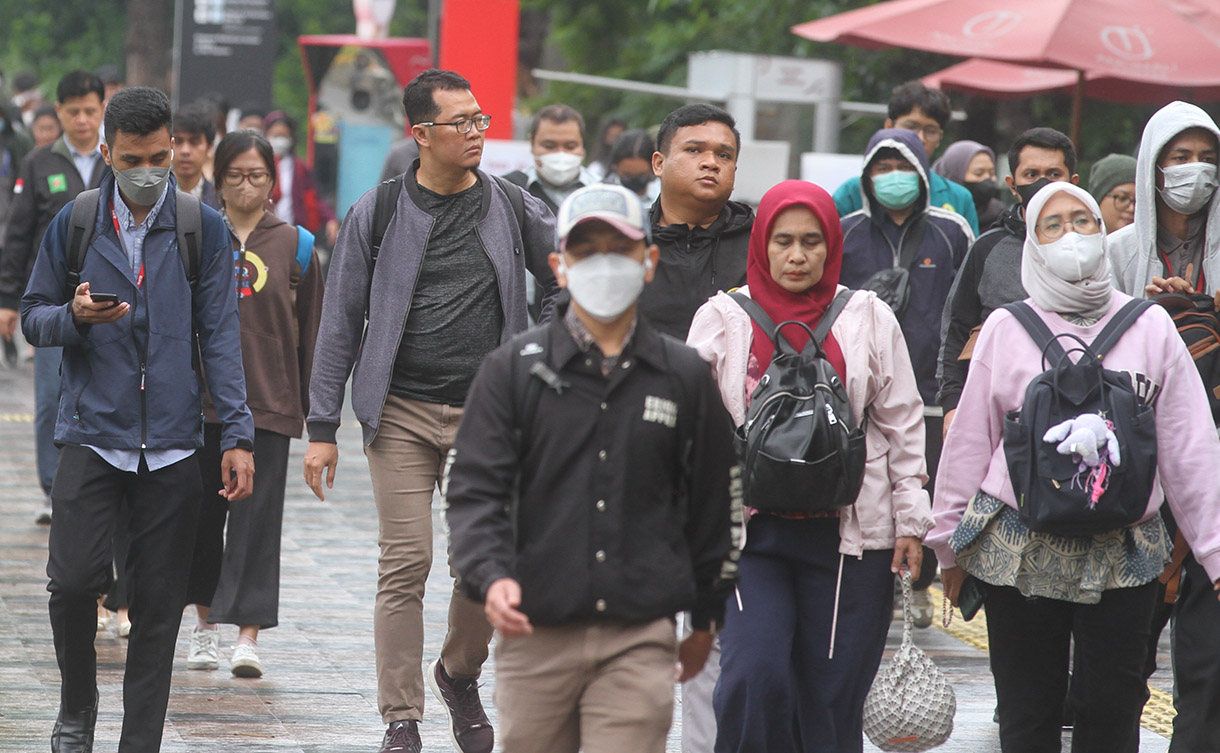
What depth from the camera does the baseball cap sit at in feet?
13.0

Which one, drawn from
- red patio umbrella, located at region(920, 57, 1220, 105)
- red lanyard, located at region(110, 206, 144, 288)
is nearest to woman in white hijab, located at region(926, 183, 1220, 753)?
red lanyard, located at region(110, 206, 144, 288)

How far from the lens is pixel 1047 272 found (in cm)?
Answer: 504

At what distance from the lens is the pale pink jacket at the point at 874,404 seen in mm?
4867

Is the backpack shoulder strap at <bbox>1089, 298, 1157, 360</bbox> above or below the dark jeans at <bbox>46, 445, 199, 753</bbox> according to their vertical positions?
above

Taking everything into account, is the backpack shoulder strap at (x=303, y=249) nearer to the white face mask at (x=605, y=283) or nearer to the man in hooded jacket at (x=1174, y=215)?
the man in hooded jacket at (x=1174, y=215)

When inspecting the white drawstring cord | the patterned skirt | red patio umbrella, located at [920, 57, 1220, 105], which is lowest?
the white drawstring cord

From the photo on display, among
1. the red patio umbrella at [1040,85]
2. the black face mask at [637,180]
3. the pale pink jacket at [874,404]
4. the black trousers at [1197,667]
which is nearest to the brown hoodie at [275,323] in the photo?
the pale pink jacket at [874,404]

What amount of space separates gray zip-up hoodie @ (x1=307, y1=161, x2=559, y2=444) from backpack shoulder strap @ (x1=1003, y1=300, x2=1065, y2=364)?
66.6 inches

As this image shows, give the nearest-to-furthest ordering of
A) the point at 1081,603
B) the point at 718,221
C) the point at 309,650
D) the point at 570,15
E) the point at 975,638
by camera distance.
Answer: the point at 1081,603 < the point at 718,221 < the point at 309,650 < the point at 975,638 < the point at 570,15

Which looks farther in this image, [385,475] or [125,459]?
[385,475]

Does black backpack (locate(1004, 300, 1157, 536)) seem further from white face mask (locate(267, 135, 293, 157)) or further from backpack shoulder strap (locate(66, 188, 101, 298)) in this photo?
white face mask (locate(267, 135, 293, 157))

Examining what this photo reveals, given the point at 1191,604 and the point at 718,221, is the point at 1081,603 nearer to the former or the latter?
the point at 1191,604

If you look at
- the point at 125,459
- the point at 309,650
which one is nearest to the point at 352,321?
the point at 125,459

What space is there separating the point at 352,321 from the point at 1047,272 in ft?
7.46
